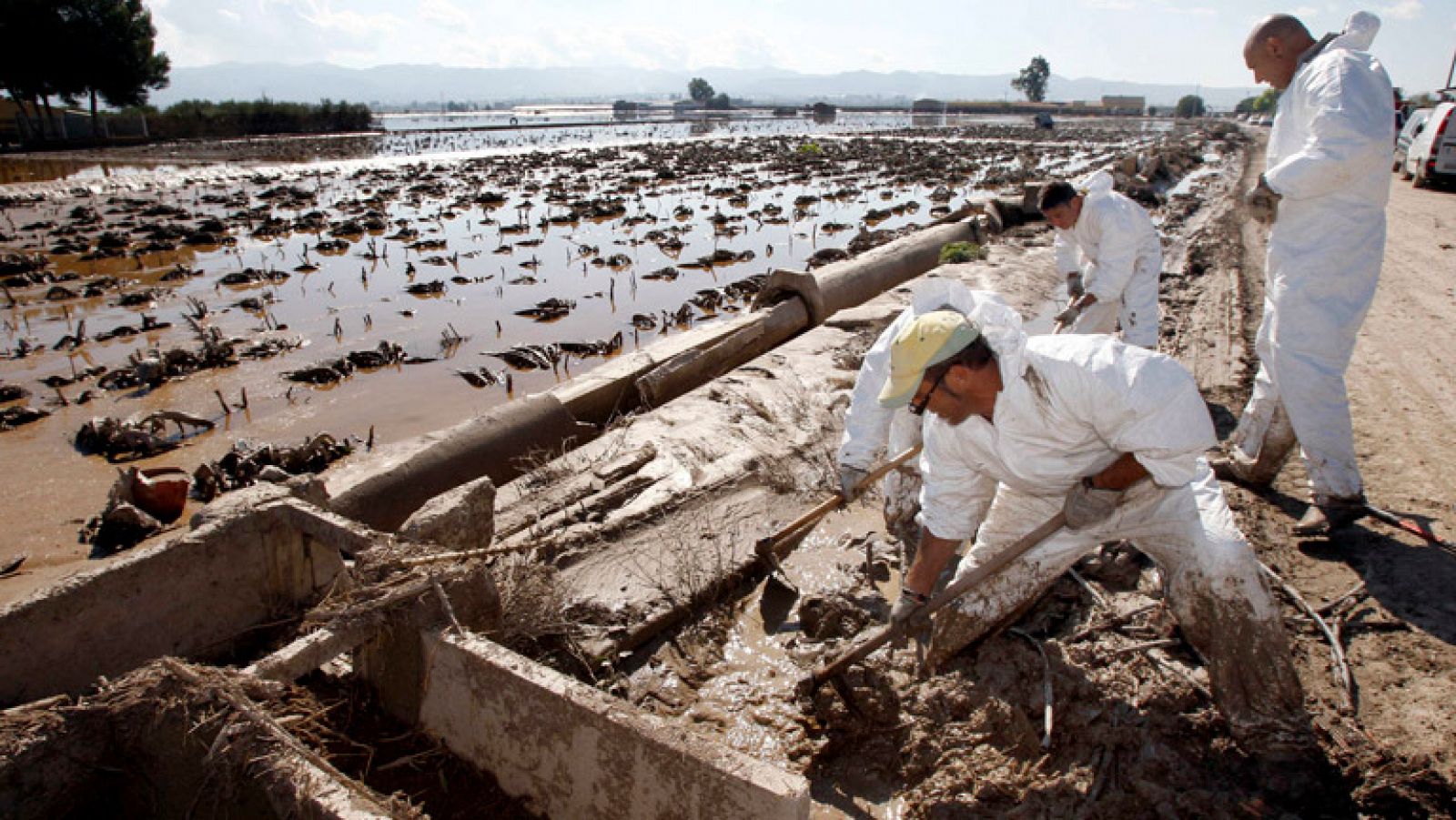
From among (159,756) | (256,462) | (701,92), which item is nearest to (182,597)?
(159,756)

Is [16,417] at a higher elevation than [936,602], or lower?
lower

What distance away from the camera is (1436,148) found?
49.9 feet

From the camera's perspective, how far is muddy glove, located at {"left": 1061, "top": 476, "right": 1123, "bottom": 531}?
9.32 ft

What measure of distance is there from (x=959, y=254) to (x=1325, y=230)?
8.15m

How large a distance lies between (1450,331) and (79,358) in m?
14.2

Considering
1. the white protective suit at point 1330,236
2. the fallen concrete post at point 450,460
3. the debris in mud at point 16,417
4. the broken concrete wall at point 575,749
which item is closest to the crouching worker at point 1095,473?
the broken concrete wall at point 575,749

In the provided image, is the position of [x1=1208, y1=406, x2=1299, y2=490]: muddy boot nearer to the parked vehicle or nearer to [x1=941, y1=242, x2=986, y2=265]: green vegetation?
[x1=941, y1=242, x2=986, y2=265]: green vegetation

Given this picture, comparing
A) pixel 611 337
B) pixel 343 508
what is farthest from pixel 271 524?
pixel 611 337

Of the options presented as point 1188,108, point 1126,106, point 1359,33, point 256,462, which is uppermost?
point 1126,106

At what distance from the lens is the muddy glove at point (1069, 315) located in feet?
19.2

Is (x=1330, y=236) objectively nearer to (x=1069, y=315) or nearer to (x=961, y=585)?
(x=1069, y=315)

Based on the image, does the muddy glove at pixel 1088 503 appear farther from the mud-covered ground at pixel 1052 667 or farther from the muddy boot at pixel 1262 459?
the muddy boot at pixel 1262 459

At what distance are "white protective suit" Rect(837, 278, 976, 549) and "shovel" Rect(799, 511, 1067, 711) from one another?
0.82 metres

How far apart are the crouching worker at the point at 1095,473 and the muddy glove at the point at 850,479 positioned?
59cm
